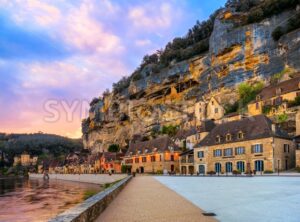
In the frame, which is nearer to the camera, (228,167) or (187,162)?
(228,167)

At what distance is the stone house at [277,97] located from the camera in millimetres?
61562

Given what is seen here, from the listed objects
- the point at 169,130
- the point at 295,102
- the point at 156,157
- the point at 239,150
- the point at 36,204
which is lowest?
the point at 36,204

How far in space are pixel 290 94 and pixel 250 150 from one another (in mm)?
19404

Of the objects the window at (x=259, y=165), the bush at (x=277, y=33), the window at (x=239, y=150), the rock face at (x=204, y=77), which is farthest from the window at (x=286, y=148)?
the bush at (x=277, y=33)

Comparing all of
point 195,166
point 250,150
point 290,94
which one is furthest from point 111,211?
point 290,94

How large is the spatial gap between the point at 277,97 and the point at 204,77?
31.4 meters

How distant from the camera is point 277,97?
63.8 meters

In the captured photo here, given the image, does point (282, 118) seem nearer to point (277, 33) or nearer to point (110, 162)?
point (277, 33)

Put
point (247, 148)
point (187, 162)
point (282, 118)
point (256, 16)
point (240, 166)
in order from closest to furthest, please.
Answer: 1. point (247, 148)
2. point (240, 166)
3. point (282, 118)
4. point (187, 162)
5. point (256, 16)

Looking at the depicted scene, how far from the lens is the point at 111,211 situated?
13328 mm

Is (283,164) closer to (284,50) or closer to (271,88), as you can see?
(271,88)

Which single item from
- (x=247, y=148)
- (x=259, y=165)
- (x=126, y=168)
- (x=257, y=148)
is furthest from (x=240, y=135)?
(x=126, y=168)

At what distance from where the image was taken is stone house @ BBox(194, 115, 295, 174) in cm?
4666

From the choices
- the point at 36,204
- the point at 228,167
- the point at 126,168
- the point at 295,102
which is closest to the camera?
the point at 36,204
